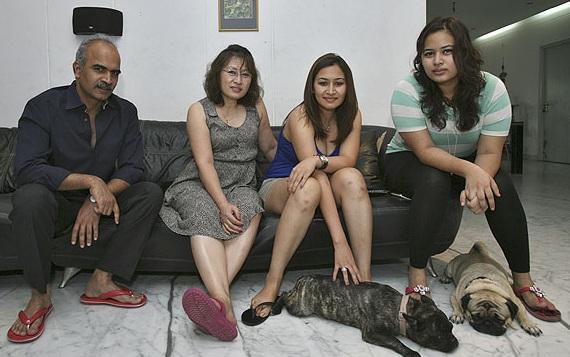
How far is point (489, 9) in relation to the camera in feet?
27.5

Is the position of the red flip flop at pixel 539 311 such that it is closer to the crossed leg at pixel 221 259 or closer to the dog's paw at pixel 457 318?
the dog's paw at pixel 457 318

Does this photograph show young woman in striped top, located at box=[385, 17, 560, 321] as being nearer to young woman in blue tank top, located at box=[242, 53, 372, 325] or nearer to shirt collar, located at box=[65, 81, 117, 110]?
young woman in blue tank top, located at box=[242, 53, 372, 325]

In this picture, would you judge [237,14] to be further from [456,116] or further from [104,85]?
[456,116]

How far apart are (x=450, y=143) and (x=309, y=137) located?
646 mm

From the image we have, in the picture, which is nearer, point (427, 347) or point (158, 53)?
point (427, 347)

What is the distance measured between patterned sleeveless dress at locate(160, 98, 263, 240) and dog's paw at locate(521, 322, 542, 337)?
115 centimetres

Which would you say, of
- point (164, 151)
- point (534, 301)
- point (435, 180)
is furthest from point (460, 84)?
point (164, 151)

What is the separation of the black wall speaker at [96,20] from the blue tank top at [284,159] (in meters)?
1.58

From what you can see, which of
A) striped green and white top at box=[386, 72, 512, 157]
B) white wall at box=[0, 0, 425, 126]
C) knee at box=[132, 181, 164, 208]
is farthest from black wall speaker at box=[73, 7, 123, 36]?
striped green and white top at box=[386, 72, 512, 157]

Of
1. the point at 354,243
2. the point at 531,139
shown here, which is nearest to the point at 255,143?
the point at 354,243

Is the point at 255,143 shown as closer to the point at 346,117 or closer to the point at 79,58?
the point at 346,117

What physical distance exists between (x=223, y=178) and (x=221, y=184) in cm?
4

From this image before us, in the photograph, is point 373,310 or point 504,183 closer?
point 373,310

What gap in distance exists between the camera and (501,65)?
10.5 meters
